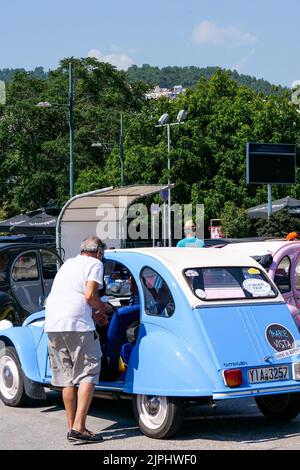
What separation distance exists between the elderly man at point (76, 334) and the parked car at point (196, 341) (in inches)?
17.0

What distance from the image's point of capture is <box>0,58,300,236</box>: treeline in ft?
154

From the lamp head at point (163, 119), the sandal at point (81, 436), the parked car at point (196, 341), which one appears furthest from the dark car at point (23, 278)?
the lamp head at point (163, 119)

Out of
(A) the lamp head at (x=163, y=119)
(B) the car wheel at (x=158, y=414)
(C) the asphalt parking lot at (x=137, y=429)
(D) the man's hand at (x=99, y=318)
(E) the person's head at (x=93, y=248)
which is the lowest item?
(C) the asphalt parking lot at (x=137, y=429)

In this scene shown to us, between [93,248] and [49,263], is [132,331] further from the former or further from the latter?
[49,263]

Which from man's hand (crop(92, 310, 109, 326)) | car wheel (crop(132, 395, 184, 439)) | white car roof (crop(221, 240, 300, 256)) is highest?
white car roof (crop(221, 240, 300, 256))

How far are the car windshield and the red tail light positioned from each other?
73 centimetres

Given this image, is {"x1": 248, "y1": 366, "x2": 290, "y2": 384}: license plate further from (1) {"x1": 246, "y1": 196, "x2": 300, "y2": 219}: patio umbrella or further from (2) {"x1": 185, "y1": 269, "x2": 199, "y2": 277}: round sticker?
(1) {"x1": 246, "y1": 196, "x2": 300, "y2": 219}: patio umbrella

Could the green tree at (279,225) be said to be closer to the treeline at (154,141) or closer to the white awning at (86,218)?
the treeline at (154,141)

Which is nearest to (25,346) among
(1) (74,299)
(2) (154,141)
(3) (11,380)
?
(3) (11,380)

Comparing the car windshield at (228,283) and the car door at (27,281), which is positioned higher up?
the car windshield at (228,283)

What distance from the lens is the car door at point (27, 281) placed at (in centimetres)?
1341

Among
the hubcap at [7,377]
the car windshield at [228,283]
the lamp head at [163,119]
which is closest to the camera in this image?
the car windshield at [228,283]

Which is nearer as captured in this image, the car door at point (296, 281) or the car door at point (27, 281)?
the car door at point (296, 281)

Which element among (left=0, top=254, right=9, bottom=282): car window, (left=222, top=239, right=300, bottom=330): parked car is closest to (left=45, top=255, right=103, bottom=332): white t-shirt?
(left=222, top=239, right=300, bottom=330): parked car
